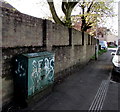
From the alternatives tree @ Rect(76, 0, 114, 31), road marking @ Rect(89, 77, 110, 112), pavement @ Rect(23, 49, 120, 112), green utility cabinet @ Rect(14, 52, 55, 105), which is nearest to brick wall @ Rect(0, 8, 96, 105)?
green utility cabinet @ Rect(14, 52, 55, 105)

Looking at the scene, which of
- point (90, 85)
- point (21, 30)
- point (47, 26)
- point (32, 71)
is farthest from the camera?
point (90, 85)

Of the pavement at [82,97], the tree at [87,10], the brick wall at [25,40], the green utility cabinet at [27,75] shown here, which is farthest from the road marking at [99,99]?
the tree at [87,10]

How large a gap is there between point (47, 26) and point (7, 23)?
248cm

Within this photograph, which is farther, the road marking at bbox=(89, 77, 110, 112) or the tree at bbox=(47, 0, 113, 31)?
the tree at bbox=(47, 0, 113, 31)

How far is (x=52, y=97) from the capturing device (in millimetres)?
5730

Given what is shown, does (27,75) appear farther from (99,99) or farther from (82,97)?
(99,99)

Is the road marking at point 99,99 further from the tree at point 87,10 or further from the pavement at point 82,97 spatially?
the tree at point 87,10

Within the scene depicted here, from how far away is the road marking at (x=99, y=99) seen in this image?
16.0 feet

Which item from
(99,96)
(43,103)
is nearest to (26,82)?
(43,103)

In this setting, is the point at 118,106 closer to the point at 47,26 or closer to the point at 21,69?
the point at 21,69

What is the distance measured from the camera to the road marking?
486cm

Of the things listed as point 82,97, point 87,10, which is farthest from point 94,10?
point 82,97

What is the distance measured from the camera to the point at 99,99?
18.4 ft

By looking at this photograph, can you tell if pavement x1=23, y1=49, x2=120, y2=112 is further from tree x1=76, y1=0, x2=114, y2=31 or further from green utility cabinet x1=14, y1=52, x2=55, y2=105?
tree x1=76, y1=0, x2=114, y2=31
